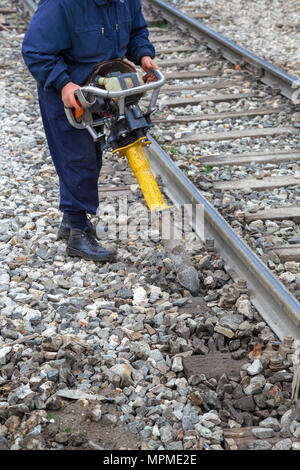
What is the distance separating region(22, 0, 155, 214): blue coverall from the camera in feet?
12.2

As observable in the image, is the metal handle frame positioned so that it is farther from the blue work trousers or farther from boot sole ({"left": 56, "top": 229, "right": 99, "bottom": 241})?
boot sole ({"left": 56, "top": 229, "right": 99, "bottom": 241})

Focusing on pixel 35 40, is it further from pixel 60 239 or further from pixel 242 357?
pixel 242 357

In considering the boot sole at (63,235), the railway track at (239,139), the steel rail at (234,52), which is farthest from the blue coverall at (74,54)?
the steel rail at (234,52)

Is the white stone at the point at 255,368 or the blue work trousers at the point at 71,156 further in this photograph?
the blue work trousers at the point at 71,156

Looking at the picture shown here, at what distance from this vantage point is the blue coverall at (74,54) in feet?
12.2

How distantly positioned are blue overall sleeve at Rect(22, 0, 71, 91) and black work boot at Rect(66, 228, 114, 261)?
1084 mm

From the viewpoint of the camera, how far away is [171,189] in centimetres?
531

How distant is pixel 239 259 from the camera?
4125 millimetres

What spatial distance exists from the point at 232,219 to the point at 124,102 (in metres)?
1.51

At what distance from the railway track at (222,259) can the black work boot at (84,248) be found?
14cm

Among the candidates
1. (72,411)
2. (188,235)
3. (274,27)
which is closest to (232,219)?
(188,235)

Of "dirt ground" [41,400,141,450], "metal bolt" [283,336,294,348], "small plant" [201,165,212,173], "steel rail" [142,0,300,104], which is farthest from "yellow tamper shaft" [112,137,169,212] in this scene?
"steel rail" [142,0,300,104]

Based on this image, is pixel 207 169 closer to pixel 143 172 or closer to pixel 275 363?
pixel 143 172

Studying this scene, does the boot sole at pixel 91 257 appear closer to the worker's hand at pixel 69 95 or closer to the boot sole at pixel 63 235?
the boot sole at pixel 63 235
